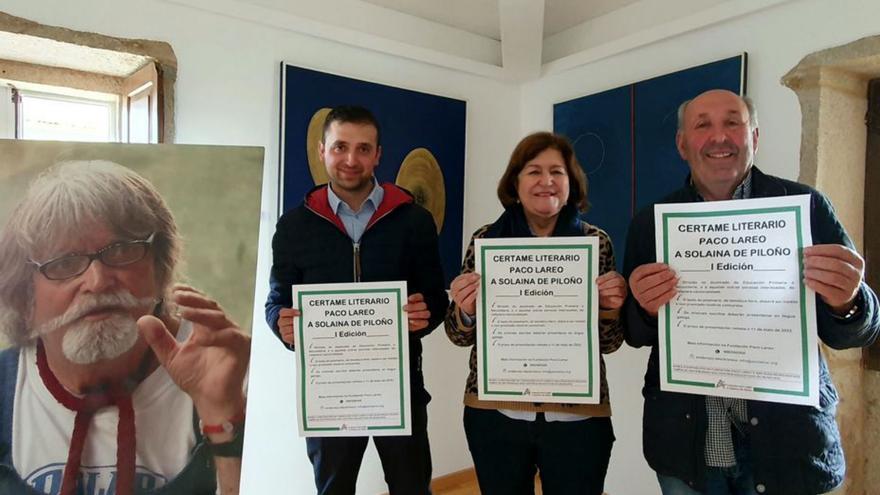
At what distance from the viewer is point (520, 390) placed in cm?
148

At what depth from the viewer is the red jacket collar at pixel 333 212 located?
5.30 ft

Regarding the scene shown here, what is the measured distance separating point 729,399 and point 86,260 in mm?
1488

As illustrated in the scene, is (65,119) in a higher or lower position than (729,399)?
higher

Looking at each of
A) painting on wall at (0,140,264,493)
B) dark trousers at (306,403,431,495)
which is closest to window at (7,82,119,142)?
painting on wall at (0,140,264,493)

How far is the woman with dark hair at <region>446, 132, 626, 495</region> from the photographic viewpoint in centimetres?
148

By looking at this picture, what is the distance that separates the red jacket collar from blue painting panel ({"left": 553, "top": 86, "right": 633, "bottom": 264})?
1.35 metres

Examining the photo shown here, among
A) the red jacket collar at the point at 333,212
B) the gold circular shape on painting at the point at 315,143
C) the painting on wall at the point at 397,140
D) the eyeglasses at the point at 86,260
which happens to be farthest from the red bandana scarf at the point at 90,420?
the gold circular shape on painting at the point at 315,143

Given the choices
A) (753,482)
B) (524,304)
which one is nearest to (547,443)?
(524,304)

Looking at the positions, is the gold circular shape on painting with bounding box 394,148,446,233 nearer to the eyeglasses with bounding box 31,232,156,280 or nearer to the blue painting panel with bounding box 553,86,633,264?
the blue painting panel with bounding box 553,86,633,264

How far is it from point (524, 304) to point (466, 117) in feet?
6.06

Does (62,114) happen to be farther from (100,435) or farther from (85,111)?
(100,435)

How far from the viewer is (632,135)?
270 centimetres

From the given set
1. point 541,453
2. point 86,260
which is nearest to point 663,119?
point 541,453

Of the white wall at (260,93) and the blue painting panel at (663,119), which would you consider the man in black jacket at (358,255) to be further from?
the blue painting panel at (663,119)
